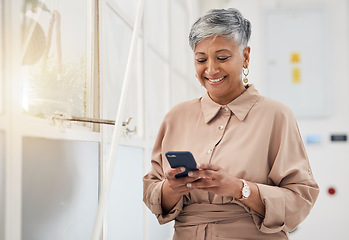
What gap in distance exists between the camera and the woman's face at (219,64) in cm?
163

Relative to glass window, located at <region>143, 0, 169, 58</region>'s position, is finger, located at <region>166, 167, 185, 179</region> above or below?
below

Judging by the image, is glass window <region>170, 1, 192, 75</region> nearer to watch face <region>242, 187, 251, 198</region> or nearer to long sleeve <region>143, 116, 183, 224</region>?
long sleeve <region>143, 116, 183, 224</region>

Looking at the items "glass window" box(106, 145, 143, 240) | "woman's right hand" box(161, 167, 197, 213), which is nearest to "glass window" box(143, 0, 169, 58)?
"glass window" box(106, 145, 143, 240)

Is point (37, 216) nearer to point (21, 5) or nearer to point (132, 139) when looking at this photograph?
point (21, 5)

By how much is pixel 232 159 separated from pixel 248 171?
0.07 metres

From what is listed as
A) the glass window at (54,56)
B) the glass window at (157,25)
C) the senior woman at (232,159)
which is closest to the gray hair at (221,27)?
the senior woman at (232,159)

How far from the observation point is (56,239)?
150 centimetres

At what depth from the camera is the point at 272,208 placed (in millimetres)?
1507

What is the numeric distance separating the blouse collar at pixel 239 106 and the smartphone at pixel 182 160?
0.32 meters

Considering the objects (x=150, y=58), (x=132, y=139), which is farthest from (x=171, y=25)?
(x=132, y=139)

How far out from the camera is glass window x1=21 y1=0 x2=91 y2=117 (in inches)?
53.9

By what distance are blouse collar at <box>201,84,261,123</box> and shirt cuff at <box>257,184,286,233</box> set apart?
275 millimetres

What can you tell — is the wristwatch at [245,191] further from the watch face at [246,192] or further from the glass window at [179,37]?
the glass window at [179,37]

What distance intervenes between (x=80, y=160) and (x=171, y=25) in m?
2.19
